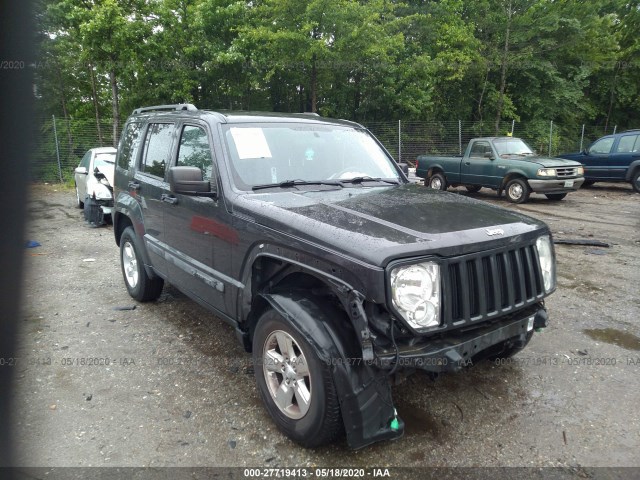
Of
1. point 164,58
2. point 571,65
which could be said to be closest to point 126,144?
point 164,58

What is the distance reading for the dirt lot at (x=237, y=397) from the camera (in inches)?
107

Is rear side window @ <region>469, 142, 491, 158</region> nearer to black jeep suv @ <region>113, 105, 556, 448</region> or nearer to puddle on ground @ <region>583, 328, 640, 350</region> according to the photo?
puddle on ground @ <region>583, 328, 640, 350</region>

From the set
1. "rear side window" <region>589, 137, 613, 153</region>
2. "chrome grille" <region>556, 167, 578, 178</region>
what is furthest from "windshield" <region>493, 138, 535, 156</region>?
"rear side window" <region>589, 137, 613, 153</region>

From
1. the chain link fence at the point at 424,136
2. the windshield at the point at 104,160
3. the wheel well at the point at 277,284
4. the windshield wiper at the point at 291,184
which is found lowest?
the wheel well at the point at 277,284

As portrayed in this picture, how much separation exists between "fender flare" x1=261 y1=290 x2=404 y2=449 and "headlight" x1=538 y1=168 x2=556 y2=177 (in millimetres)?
10974

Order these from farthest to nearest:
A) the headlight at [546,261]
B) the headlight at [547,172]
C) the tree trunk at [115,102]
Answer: the tree trunk at [115,102]
the headlight at [547,172]
the headlight at [546,261]

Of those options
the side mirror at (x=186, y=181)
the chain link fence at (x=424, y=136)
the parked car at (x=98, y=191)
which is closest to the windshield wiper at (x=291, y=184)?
the side mirror at (x=186, y=181)

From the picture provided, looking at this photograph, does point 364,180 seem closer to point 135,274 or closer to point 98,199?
point 135,274

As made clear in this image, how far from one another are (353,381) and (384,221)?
0.93 meters

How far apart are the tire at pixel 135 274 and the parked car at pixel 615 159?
14343 millimetres

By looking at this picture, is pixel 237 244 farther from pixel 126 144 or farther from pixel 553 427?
pixel 126 144

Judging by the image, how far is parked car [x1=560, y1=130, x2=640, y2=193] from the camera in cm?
1388

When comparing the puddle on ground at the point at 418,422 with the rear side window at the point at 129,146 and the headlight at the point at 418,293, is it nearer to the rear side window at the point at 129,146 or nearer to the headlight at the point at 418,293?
the headlight at the point at 418,293

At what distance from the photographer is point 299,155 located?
3752 millimetres
